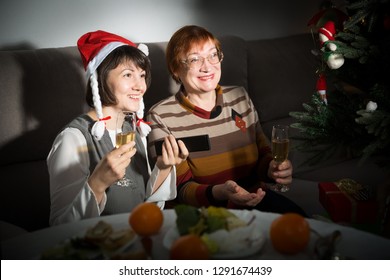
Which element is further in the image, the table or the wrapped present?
the wrapped present

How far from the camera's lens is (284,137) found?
1.55 meters

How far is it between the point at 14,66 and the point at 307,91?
1.32m

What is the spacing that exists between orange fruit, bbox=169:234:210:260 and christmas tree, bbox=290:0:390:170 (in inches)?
28.7

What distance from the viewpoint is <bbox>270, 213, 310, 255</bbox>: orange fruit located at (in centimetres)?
99

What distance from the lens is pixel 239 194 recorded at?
4.87 ft

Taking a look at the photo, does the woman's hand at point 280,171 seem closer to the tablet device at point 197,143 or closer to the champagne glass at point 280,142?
the champagne glass at point 280,142

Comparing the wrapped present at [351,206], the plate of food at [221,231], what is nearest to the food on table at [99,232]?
the plate of food at [221,231]

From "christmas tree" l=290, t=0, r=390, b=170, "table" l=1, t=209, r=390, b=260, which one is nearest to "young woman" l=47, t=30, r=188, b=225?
"table" l=1, t=209, r=390, b=260

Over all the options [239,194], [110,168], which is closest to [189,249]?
[110,168]

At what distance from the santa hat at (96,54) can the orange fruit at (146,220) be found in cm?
44

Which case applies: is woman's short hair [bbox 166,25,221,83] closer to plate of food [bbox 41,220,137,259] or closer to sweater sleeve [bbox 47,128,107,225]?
sweater sleeve [bbox 47,128,107,225]

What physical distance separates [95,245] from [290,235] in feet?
1.27

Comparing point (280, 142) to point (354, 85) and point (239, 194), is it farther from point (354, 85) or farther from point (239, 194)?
point (354, 85)

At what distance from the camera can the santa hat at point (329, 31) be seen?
5.29 feet
